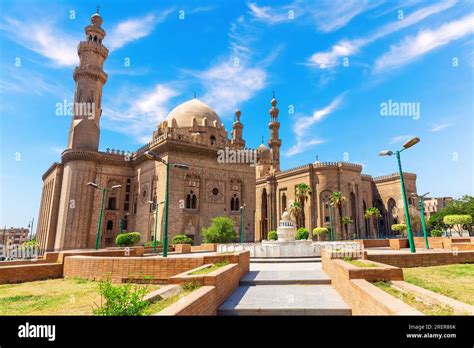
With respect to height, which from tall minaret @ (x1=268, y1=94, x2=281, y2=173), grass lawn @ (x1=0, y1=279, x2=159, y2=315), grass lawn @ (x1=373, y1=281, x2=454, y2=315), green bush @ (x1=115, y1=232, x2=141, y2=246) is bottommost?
grass lawn @ (x1=0, y1=279, x2=159, y2=315)

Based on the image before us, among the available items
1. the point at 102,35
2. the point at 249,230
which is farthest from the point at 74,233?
the point at 102,35

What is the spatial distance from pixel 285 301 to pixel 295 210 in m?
37.9

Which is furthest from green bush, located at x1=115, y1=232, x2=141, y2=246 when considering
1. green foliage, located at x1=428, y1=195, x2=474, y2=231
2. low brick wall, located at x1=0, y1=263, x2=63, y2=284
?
green foliage, located at x1=428, y1=195, x2=474, y2=231

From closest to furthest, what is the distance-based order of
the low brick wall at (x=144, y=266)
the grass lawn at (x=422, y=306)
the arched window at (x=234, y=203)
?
the grass lawn at (x=422, y=306)
the low brick wall at (x=144, y=266)
the arched window at (x=234, y=203)

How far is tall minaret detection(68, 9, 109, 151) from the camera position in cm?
3622

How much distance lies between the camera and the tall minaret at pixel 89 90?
36.2 metres

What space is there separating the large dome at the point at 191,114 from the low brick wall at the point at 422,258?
119 ft

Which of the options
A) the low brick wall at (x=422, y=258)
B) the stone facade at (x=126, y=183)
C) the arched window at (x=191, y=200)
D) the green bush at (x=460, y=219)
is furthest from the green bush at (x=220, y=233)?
the green bush at (x=460, y=219)

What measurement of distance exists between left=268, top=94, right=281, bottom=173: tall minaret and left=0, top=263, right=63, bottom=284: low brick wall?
151 ft

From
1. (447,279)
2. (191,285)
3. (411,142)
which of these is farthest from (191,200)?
(191,285)

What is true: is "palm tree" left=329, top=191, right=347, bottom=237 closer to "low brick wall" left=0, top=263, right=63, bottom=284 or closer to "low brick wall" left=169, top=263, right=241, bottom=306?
"low brick wall" left=169, top=263, right=241, bottom=306

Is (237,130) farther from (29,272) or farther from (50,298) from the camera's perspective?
(50,298)

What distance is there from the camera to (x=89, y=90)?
Result: 37219mm

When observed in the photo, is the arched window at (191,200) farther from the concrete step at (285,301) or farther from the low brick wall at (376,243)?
the concrete step at (285,301)
